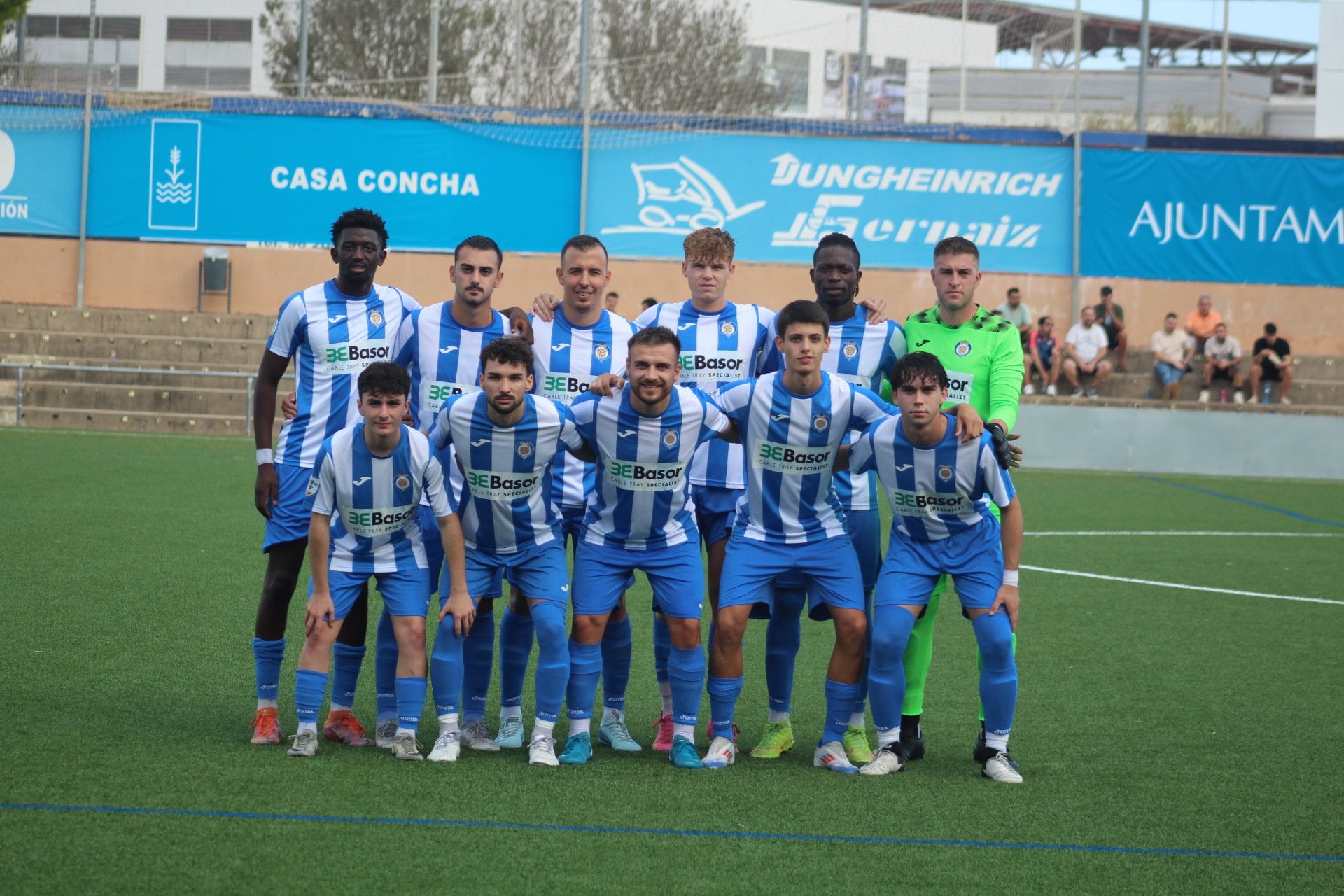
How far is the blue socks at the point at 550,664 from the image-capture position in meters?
5.46

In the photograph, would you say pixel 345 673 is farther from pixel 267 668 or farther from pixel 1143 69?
pixel 1143 69

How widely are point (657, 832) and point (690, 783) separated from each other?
2.21 ft

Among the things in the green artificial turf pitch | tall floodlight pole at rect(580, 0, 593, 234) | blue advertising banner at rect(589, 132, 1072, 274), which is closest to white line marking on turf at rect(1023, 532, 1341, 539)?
the green artificial turf pitch

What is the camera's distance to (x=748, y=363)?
618 cm

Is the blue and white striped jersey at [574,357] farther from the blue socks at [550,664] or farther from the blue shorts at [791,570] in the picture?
the blue shorts at [791,570]

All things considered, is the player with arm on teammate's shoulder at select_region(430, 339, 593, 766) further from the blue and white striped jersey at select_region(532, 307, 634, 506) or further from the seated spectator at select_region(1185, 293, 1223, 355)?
the seated spectator at select_region(1185, 293, 1223, 355)

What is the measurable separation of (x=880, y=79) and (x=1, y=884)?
998 inches

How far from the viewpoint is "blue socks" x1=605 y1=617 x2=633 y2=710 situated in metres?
5.90

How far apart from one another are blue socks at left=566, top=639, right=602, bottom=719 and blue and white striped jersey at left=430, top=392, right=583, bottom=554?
0.46m

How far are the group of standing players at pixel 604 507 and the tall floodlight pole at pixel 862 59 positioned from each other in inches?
683

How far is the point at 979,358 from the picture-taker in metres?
5.96

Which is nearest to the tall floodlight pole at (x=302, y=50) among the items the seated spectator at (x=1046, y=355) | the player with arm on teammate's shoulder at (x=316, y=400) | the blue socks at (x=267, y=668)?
the seated spectator at (x=1046, y=355)

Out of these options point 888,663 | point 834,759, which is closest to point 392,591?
point 834,759

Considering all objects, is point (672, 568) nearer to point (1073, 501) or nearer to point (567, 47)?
point (1073, 501)
